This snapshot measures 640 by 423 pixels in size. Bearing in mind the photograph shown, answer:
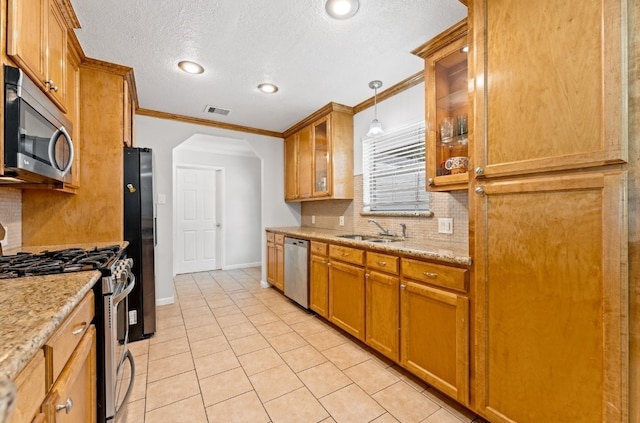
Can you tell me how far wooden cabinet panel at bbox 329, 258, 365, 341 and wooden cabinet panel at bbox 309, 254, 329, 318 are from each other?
0.24 ft

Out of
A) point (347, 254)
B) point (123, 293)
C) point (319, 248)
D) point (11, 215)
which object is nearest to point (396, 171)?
point (347, 254)

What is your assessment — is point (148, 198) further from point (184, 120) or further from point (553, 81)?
point (553, 81)

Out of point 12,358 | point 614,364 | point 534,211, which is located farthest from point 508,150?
point 12,358

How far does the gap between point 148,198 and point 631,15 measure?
10.4 ft

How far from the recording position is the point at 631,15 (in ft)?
3.38

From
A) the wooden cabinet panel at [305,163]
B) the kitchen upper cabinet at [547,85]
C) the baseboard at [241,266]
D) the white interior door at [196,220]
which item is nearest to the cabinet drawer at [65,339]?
the kitchen upper cabinet at [547,85]

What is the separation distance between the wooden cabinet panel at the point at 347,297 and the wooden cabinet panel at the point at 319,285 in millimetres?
75

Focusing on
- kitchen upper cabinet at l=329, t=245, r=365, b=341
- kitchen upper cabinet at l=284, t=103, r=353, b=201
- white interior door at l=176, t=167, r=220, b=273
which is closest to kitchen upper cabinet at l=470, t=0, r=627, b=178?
kitchen upper cabinet at l=329, t=245, r=365, b=341

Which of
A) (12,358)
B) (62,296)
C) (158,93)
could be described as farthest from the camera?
(158,93)

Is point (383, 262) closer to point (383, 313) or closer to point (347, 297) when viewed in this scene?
point (383, 313)

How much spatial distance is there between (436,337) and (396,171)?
159 cm

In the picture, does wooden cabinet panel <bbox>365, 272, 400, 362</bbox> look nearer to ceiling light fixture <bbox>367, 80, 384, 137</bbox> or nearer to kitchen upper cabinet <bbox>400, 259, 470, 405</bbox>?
kitchen upper cabinet <bbox>400, 259, 470, 405</bbox>

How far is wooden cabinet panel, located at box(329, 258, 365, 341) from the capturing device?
7.79ft

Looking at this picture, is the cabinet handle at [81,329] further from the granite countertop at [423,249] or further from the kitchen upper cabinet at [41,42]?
the granite countertop at [423,249]
